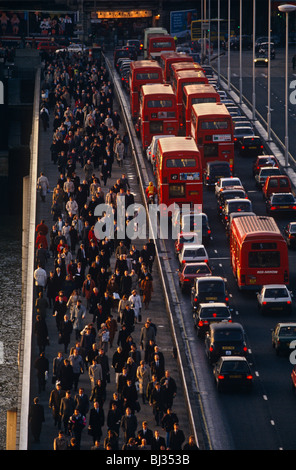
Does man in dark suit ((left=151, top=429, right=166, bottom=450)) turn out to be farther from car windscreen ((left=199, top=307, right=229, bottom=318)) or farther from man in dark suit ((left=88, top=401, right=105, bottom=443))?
car windscreen ((left=199, top=307, right=229, bottom=318))

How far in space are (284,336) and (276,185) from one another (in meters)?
22.2

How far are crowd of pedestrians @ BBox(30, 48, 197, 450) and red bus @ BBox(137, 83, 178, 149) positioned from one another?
7070 mm

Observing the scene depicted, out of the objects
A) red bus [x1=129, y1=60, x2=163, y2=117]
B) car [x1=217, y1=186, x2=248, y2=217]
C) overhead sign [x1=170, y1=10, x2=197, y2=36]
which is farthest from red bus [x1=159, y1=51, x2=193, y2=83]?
overhead sign [x1=170, y1=10, x2=197, y2=36]

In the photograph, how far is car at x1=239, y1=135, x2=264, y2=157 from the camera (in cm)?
8619

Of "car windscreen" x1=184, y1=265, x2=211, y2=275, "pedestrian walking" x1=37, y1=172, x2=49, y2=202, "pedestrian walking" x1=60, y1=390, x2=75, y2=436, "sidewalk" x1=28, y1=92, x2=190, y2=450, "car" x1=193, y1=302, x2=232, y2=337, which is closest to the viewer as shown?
"pedestrian walking" x1=60, y1=390, x2=75, y2=436

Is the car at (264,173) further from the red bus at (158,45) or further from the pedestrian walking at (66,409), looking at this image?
the red bus at (158,45)

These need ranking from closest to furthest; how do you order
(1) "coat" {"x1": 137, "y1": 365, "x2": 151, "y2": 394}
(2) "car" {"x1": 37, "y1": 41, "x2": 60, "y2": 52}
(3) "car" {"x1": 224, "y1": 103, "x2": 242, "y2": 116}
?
1. (1) "coat" {"x1": 137, "y1": 365, "x2": 151, "y2": 394}
2. (3) "car" {"x1": 224, "y1": 103, "x2": 242, "y2": 116}
3. (2) "car" {"x1": 37, "y1": 41, "x2": 60, "y2": 52}

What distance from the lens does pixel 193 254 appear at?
61.6 m

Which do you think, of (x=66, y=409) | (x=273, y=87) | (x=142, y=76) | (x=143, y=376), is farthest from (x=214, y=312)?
(x=273, y=87)

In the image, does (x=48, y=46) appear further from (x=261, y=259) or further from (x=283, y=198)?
(x=261, y=259)

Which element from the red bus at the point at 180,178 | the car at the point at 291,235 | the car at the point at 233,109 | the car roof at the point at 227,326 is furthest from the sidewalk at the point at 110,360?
the car at the point at 233,109

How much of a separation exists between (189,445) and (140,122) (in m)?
51.0

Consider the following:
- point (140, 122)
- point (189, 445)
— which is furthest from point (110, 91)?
point (189, 445)

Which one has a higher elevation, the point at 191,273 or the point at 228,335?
the point at 228,335
